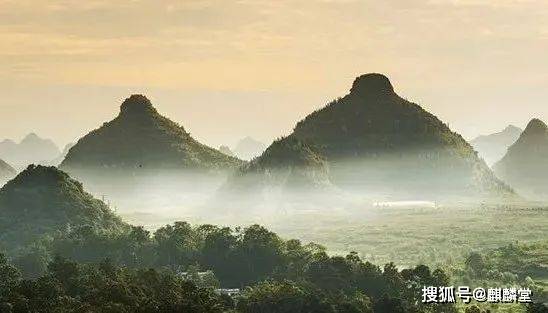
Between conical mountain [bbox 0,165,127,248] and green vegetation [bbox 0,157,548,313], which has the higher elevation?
conical mountain [bbox 0,165,127,248]

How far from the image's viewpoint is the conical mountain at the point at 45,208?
127375 millimetres

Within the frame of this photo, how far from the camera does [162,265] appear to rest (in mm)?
103000

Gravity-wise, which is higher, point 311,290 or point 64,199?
point 64,199

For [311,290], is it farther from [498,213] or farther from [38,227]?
[498,213]

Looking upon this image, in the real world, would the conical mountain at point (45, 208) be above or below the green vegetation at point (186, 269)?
above

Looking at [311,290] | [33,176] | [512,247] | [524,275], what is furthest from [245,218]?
[311,290]

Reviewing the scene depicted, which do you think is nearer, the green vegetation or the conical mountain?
the green vegetation

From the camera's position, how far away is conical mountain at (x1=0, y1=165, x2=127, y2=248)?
127 m

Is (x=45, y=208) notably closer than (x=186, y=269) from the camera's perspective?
No

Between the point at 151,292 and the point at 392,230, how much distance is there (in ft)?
299

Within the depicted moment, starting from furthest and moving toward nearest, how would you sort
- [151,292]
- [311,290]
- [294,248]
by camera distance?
[294,248]
[311,290]
[151,292]

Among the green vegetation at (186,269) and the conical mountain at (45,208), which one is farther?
the conical mountain at (45,208)

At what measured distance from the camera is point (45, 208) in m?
134

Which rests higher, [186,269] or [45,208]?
[45,208]
